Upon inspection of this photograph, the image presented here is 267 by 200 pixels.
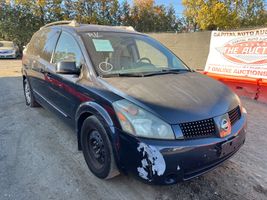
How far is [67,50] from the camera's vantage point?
3.40 m

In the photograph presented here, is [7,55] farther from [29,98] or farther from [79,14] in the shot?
[29,98]

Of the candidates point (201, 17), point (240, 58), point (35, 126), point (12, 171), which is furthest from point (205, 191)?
point (201, 17)

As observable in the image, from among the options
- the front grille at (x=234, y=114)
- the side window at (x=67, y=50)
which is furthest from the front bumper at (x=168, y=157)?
the side window at (x=67, y=50)

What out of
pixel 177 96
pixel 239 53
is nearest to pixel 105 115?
pixel 177 96

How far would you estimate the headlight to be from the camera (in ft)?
6.89

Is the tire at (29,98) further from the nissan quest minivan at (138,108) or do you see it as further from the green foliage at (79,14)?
the green foliage at (79,14)

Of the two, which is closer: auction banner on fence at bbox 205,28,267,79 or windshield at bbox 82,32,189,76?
windshield at bbox 82,32,189,76

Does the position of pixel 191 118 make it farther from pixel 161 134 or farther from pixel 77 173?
pixel 77 173

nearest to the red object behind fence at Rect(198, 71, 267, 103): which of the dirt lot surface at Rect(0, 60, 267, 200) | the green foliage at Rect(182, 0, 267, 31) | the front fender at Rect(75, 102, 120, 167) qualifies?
the dirt lot surface at Rect(0, 60, 267, 200)

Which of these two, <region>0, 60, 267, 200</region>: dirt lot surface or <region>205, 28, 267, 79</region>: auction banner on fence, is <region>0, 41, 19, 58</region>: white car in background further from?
<region>0, 60, 267, 200</region>: dirt lot surface

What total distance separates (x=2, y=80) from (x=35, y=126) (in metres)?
5.35

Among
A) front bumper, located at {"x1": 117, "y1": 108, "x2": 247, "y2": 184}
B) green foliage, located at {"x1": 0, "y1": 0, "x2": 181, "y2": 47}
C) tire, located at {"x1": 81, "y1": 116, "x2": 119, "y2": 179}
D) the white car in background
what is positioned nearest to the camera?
front bumper, located at {"x1": 117, "y1": 108, "x2": 247, "y2": 184}

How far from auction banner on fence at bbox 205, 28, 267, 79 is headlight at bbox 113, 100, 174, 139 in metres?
4.88

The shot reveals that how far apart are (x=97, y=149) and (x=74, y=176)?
0.45m
